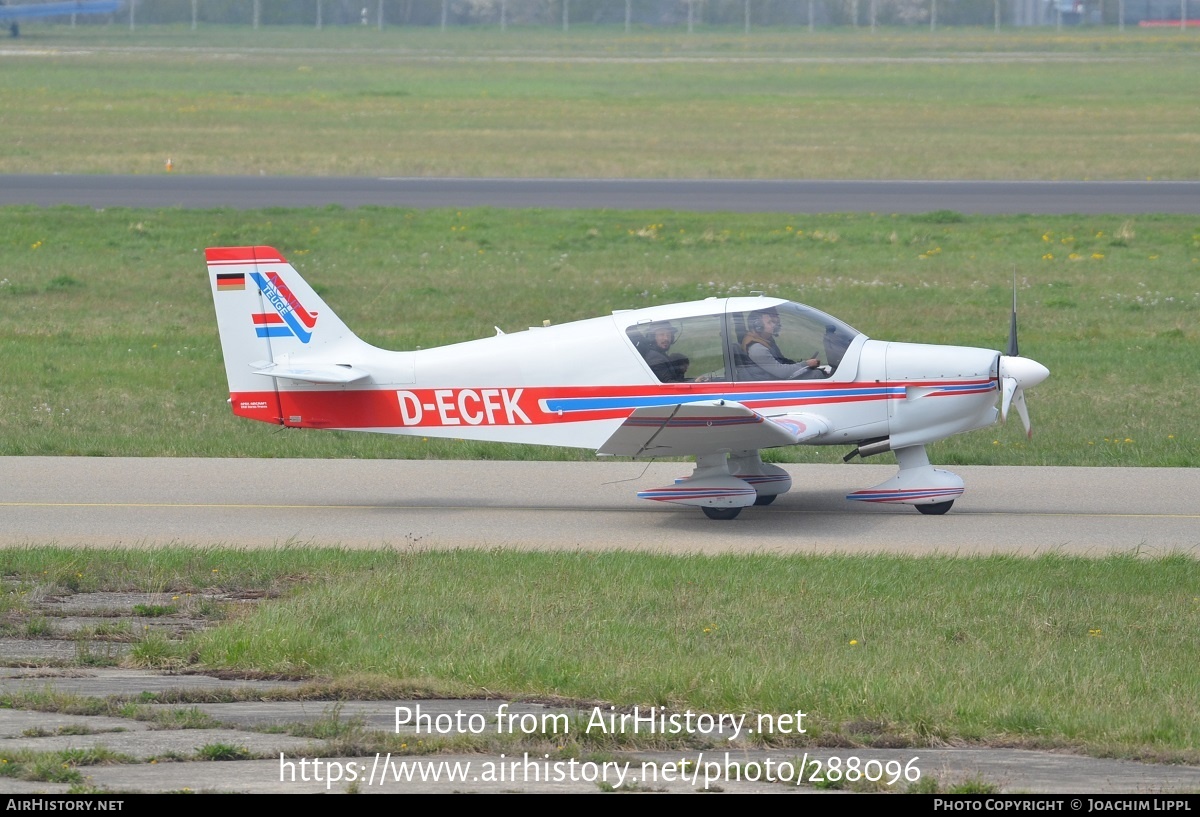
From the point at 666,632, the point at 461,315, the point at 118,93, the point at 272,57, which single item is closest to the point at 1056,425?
the point at 666,632

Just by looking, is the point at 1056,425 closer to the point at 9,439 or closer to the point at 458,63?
the point at 9,439

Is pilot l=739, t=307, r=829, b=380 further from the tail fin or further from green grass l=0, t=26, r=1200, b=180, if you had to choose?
green grass l=0, t=26, r=1200, b=180

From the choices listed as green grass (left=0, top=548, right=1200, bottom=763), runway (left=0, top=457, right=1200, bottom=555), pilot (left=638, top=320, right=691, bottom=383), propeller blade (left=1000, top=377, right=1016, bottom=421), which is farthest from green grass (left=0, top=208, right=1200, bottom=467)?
green grass (left=0, top=548, right=1200, bottom=763)

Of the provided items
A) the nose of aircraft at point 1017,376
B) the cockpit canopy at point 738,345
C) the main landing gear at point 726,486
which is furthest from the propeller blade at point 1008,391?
the main landing gear at point 726,486

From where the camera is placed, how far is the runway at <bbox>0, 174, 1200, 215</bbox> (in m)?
33.5

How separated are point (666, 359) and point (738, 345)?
24.2 inches

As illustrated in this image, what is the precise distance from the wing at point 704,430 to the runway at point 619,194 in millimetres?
21564

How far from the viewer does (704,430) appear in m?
11.5

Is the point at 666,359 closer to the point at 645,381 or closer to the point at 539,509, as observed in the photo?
the point at 645,381

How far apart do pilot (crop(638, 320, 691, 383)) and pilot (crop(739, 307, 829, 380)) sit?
51 cm

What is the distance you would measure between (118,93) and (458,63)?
26961 mm

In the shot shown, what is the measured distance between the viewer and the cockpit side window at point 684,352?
12.0 meters

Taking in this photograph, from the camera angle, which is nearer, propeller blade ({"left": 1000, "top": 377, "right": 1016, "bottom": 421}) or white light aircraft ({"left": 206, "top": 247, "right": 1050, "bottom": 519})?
propeller blade ({"left": 1000, "top": 377, "right": 1016, "bottom": 421})

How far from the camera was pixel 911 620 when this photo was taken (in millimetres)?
8906
